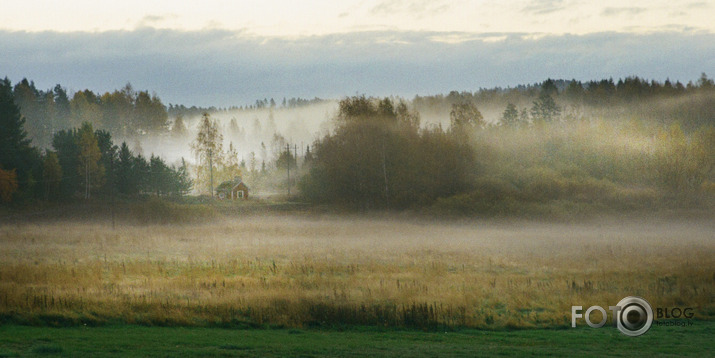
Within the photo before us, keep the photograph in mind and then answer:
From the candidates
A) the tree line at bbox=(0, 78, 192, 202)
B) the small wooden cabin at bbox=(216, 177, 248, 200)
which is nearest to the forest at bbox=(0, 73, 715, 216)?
the tree line at bbox=(0, 78, 192, 202)

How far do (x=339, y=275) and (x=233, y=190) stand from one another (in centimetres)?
4943

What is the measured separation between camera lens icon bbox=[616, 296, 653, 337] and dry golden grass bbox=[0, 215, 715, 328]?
2.55 feet

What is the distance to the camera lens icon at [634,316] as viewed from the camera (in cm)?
1718

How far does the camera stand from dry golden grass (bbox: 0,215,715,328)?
63.1 ft

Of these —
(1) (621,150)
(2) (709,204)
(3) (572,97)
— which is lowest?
(2) (709,204)

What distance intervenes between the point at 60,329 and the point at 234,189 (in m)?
60.7

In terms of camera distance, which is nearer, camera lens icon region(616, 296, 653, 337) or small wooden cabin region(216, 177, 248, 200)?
camera lens icon region(616, 296, 653, 337)

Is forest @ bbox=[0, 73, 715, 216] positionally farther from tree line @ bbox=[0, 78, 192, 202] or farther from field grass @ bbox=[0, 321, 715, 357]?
field grass @ bbox=[0, 321, 715, 357]

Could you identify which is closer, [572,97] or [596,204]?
[596,204]

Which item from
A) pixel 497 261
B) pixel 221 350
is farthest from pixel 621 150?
pixel 221 350

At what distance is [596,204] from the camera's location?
225 ft

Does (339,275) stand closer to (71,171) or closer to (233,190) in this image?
(71,171)

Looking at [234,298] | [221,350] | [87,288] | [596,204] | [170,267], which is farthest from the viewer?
[596,204]

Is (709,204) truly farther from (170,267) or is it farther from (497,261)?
(170,267)
